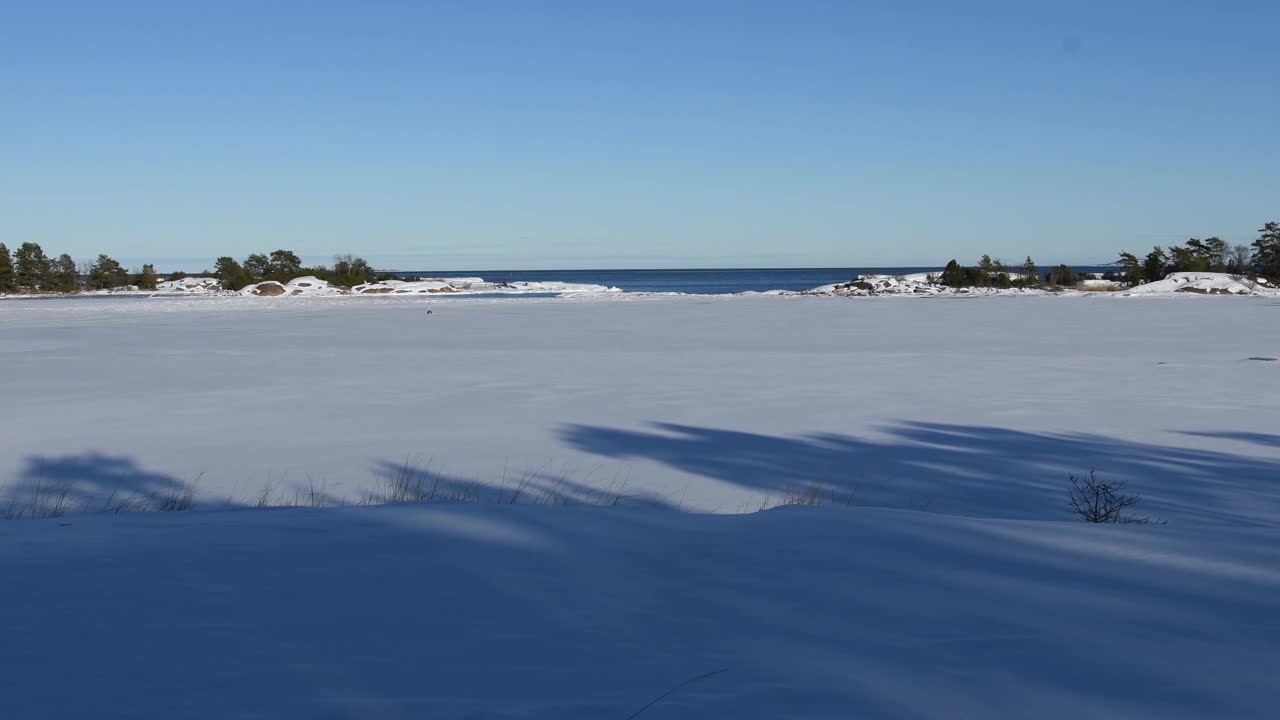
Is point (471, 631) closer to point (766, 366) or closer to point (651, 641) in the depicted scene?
point (651, 641)

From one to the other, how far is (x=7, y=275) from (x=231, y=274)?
20552 millimetres

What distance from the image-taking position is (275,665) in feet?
12.4

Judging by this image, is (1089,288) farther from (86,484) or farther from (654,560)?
(654,560)

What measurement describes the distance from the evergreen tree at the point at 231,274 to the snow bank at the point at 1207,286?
208 ft

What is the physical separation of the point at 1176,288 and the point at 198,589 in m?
64.4

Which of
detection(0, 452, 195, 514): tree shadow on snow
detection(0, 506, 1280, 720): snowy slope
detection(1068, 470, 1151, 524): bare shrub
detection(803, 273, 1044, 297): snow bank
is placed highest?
detection(803, 273, 1044, 297): snow bank

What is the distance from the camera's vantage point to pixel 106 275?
90.2m

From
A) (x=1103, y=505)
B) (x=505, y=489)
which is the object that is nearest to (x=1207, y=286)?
(x=1103, y=505)

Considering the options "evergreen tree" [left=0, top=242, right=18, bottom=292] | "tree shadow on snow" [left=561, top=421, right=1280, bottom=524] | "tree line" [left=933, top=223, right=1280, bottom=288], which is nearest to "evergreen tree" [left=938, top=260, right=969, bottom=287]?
"tree line" [left=933, top=223, right=1280, bottom=288]

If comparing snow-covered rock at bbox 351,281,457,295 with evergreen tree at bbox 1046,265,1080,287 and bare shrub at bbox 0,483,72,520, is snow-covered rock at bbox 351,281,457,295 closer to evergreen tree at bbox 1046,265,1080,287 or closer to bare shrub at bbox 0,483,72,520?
evergreen tree at bbox 1046,265,1080,287

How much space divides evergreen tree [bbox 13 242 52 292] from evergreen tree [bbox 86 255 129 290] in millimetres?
3679

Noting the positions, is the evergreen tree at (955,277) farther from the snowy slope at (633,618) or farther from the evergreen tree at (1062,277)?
the snowy slope at (633,618)

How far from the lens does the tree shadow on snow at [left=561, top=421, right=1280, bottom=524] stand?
8.27 m

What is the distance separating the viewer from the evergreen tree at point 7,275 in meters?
83.8
